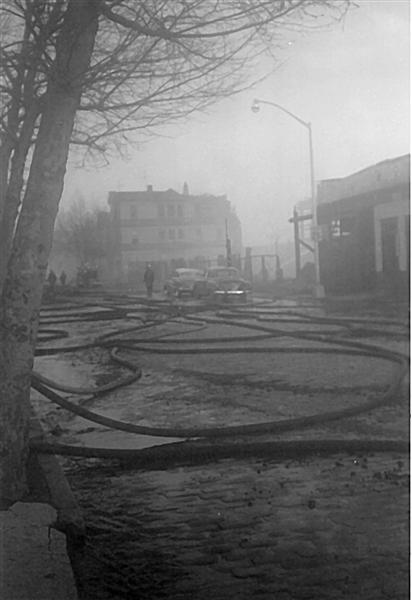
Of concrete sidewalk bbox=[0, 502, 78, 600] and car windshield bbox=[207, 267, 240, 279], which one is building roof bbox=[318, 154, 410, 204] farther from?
concrete sidewalk bbox=[0, 502, 78, 600]

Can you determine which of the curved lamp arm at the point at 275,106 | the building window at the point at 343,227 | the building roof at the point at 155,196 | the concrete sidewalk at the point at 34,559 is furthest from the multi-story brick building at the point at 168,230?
the concrete sidewalk at the point at 34,559

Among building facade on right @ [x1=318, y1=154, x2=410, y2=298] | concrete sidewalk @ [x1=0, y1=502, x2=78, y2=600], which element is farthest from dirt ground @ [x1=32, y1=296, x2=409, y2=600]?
building facade on right @ [x1=318, y1=154, x2=410, y2=298]

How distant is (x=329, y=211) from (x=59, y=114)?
78cm

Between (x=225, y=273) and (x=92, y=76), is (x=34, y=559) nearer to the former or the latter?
(x=225, y=273)

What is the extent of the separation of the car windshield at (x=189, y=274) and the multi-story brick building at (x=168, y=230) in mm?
33

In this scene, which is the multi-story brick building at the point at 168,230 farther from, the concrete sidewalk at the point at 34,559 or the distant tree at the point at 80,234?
the concrete sidewalk at the point at 34,559

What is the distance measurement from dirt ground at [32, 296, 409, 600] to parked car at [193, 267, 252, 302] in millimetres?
110

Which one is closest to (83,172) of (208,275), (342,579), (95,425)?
(208,275)

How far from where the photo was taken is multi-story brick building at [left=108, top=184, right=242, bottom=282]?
159cm

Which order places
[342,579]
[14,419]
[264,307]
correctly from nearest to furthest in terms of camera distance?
[342,579] → [14,419] → [264,307]

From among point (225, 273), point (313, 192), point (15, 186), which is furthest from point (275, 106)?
point (15, 186)

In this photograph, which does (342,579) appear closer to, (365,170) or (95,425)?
(95,425)

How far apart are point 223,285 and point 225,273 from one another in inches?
3.0

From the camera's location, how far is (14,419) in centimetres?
176
